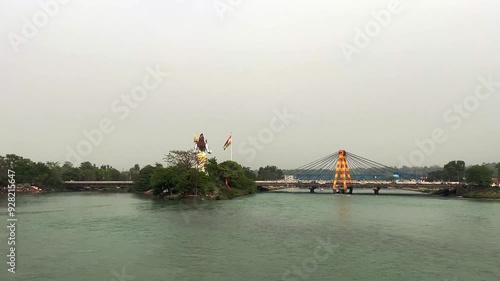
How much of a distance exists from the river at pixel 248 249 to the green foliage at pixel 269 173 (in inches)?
3840

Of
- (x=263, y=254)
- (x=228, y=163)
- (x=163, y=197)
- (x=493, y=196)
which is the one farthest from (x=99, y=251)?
(x=493, y=196)

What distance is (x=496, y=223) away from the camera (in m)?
27.7

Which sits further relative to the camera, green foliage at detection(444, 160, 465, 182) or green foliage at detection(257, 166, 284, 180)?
green foliage at detection(257, 166, 284, 180)

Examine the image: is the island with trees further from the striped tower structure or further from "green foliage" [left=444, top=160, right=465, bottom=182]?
the striped tower structure

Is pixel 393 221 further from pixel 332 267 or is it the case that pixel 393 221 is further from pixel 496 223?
pixel 332 267

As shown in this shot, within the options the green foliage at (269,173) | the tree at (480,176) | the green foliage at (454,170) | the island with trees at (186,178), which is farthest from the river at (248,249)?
the green foliage at (269,173)

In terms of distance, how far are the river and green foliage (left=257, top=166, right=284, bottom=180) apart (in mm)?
97529

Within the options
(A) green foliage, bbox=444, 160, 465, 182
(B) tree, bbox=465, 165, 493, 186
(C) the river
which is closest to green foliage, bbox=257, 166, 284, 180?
(A) green foliage, bbox=444, 160, 465, 182

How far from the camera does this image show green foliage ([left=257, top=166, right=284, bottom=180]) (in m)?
126

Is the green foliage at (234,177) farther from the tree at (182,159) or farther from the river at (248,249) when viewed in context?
the river at (248,249)

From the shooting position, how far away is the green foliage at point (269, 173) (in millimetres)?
126100

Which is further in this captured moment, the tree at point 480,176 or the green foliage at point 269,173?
the green foliage at point 269,173

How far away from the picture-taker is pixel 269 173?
129000 millimetres

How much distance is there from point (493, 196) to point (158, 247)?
5319 centimetres
